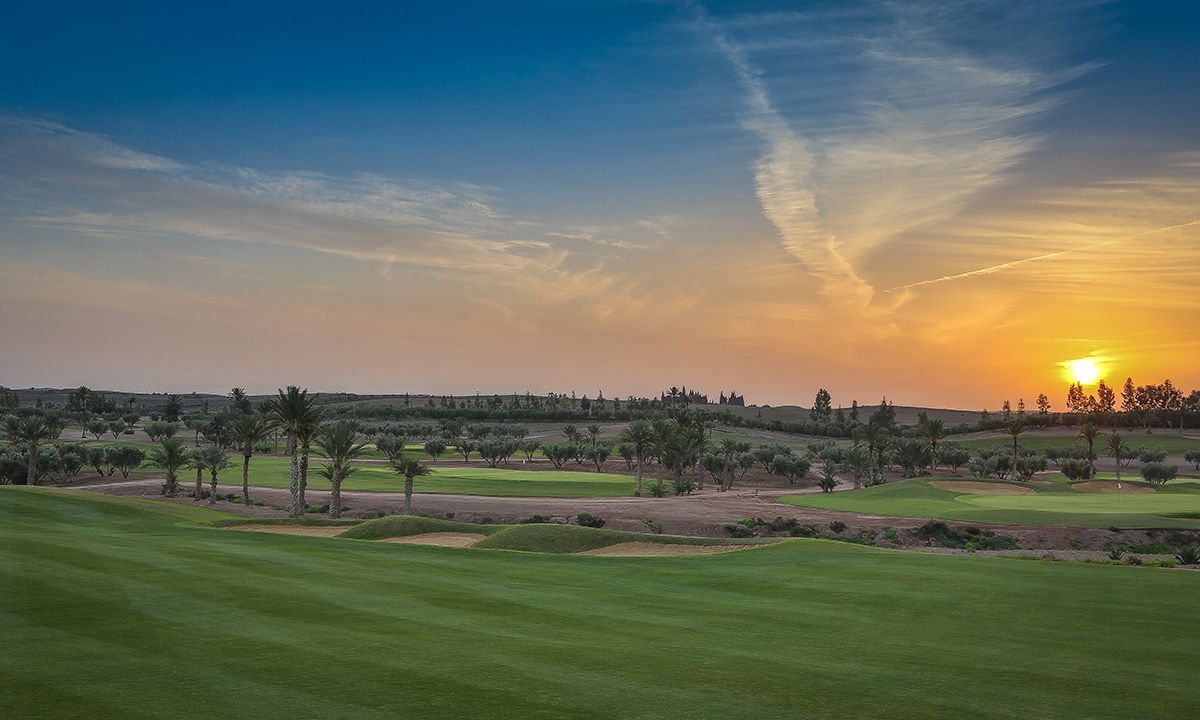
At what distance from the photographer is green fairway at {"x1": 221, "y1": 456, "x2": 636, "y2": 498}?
86.9 m

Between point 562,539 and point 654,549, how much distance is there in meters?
4.41

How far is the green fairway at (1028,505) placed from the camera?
60.0 metres

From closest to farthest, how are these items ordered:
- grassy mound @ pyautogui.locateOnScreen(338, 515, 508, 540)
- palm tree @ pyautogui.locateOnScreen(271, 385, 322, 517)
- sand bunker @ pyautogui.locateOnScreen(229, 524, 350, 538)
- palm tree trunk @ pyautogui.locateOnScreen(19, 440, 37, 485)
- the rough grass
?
the rough grass → grassy mound @ pyautogui.locateOnScreen(338, 515, 508, 540) → sand bunker @ pyautogui.locateOnScreen(229, 524, 350, 538) → palm tree @ pyautogui.locateOnScreen(271, 385, 322, 517) → palm tree trunk @ pyautogui.locateOnScreen(19, 440, 37, 485)

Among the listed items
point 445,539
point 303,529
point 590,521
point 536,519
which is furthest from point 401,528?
point 536,519

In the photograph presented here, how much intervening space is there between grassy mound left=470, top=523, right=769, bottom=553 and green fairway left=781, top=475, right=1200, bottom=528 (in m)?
31.9

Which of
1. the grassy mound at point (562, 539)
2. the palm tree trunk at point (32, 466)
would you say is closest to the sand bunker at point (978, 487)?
the grassy mound at point (562, 539)

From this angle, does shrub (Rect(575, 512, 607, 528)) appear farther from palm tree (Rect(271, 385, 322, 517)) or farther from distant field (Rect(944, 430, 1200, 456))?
distant field (Rect(944, 430, 1200, 456))

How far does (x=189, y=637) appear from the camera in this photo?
1564 cm

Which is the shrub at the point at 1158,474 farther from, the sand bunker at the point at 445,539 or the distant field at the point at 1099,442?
the sand bunker at the point at 445,539

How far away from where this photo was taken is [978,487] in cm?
8956

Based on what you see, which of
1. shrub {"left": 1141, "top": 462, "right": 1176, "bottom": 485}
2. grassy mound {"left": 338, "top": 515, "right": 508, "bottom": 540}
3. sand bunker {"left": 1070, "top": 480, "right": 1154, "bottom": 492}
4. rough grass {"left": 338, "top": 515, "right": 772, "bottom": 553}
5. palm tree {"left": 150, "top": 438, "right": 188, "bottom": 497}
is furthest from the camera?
shrub {"left": 1141, "top": 462, "right": 1176, "bottom": 485}

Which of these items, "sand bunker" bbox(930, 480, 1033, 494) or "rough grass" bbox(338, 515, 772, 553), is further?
"sand bunker" bbox(930, 480, 1033, 494)

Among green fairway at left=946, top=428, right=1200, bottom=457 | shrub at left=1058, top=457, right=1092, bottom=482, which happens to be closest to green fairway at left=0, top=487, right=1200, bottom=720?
shrub at left=1058, top=457, right=1092, bottom=482

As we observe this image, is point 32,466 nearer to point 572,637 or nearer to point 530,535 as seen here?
point 530,535
